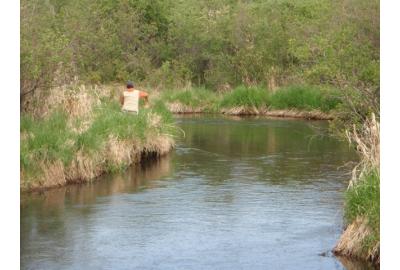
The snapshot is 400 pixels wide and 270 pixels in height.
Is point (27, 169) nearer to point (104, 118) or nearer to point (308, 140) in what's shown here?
point (104, 118)

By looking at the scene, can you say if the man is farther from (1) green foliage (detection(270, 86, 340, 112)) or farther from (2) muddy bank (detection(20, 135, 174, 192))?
(1) green foliage (detection(270, 86, 340, 112))

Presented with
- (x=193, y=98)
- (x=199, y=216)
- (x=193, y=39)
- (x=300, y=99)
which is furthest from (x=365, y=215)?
(x=193, y=39)

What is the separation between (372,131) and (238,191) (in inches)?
204

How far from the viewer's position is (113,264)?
486 inches

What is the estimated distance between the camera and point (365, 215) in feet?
39.8

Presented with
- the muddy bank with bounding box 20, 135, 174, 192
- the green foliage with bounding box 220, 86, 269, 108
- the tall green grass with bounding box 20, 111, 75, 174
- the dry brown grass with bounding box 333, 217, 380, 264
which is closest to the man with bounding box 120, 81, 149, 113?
the muddy bank with bounding box 20, 135, 174, 192

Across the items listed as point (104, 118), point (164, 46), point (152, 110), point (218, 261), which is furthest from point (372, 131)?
point (164, 46)

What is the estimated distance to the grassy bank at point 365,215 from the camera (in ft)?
39.1

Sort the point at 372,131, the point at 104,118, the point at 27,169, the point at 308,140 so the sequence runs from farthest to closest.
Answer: the point at 308,140 < the point at 104,118 < the point at 27,169 < the point at 372,131

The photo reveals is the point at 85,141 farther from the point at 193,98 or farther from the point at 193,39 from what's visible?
the point at 193,39

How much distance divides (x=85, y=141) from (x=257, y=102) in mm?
18798

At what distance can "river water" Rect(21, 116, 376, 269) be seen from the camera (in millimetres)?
Result: 12695

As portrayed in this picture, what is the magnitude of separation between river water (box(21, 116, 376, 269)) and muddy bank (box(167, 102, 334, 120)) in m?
10.8

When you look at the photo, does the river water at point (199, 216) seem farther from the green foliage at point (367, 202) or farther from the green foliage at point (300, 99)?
the green foliage at point (300, 99)
